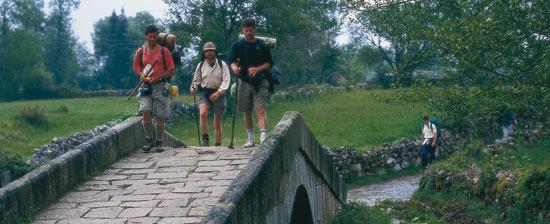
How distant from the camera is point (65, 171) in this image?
8.58 metres

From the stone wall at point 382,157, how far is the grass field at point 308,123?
1164mm

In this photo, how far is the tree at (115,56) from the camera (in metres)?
70.0

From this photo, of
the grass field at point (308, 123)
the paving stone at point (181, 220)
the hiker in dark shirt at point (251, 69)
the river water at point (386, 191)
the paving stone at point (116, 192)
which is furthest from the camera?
the grass field at point (308, 123)

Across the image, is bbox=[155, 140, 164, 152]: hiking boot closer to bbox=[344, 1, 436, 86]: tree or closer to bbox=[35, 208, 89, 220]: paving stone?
bbox=[35, 208, 89, 220]: paving stone

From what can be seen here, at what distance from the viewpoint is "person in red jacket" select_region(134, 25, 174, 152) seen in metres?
10.4

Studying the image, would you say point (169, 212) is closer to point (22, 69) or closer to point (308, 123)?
point (308, 123)

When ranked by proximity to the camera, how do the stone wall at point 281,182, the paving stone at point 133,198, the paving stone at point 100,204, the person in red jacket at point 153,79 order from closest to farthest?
1. the stone wall at point 281,182
2. the paving stone at point 100,204
3. the paving stone at point 133,198
4. the person in red jacket at point 153,79

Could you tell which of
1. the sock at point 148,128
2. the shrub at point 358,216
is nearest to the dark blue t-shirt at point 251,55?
the sock at point 148,128

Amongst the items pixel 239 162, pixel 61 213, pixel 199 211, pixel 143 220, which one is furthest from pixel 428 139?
pixel 143 220

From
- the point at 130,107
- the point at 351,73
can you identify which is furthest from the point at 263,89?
the point at 351,73

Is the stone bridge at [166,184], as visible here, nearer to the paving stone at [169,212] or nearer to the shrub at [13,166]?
the paving stone at [169,212]

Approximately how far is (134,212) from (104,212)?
34cm

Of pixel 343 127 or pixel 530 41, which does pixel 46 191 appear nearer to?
pixel 530 41

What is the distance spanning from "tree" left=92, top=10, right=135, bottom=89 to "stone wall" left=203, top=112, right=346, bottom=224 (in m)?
56.9
